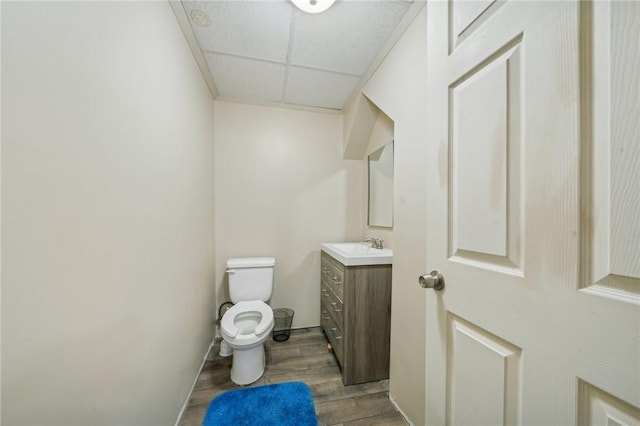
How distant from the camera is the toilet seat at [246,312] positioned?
5.05 feet

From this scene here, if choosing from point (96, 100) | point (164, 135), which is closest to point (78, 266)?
point (96, 100)

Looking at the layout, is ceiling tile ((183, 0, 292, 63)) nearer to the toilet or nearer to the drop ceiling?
the drop ceiling

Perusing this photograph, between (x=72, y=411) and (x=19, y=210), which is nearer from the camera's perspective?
(x=19, y=210)

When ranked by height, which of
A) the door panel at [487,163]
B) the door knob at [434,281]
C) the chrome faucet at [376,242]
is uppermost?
the door panel at [487,163]

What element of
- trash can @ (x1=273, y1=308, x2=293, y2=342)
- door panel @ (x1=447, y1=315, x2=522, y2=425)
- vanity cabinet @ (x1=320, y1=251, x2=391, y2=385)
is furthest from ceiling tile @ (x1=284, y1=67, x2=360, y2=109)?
trash can @ (x1=273, y1=308, x2=293, y2=342)

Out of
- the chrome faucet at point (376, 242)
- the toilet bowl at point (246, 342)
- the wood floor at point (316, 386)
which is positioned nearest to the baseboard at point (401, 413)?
the wood floor at point (316, 386)

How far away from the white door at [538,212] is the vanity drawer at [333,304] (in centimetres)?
94

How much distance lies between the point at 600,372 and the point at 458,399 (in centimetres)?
41

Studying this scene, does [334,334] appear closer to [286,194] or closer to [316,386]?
[316,386]

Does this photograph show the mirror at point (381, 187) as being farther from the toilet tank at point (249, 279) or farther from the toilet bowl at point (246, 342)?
the toilet bowl at point (246, 342)

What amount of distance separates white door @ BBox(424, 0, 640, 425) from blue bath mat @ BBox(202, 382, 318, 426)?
975mm

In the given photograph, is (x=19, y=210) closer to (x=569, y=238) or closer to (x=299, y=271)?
(x=569, y=238)

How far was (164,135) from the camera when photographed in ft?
3.69

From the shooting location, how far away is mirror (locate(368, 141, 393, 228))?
6.22 feet
